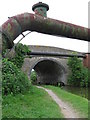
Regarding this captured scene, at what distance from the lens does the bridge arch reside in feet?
75.7

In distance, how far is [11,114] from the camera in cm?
407

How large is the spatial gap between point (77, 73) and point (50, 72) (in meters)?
8.68

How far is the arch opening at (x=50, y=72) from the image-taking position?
78.4ft

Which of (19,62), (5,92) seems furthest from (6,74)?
(19,62)

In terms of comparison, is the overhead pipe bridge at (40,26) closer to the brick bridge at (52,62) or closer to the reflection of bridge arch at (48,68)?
the brick bridge at (52,62)

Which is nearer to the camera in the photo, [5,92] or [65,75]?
[5,92]

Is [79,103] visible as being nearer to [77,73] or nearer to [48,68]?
[77,73]

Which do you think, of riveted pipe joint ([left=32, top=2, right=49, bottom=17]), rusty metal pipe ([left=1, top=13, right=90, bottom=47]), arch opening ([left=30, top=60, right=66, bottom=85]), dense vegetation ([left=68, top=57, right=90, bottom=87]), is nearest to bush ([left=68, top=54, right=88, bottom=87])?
dense vegetation ([left=68, top=57, right=90, bottom=87])

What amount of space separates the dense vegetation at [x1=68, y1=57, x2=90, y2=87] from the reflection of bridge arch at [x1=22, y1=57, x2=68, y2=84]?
1.26m

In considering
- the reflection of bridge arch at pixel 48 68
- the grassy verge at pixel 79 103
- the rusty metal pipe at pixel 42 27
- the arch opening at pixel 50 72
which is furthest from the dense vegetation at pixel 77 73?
the rusty metal pipe at pixel 42 27

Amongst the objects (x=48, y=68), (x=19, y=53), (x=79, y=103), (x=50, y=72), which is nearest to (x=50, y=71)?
(x=50, y=72)

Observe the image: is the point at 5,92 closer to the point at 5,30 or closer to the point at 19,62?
the point at 5,30

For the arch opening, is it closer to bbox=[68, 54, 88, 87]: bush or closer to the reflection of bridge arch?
the reflection of bridge arch

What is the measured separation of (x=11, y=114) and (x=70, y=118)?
173cm
